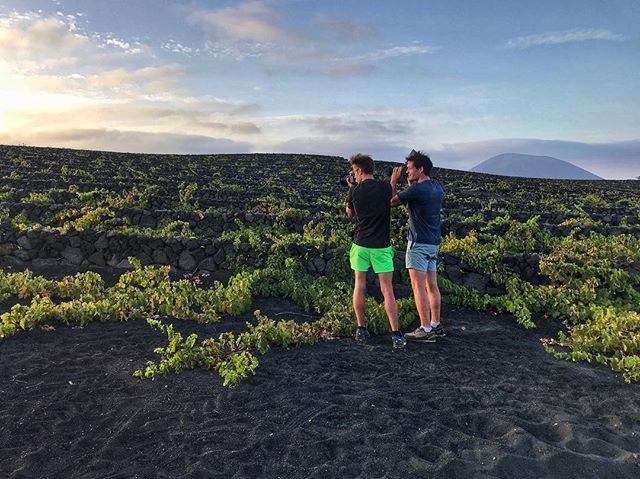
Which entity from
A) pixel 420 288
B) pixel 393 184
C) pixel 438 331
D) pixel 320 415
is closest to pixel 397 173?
pixel 393 184

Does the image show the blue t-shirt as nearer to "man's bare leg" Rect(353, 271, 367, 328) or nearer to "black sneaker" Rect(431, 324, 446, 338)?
"man's bare leg" Rect(353, 271, 367, 328)

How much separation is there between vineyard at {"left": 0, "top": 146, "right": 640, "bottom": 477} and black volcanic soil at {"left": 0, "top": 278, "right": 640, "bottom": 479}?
182 mm

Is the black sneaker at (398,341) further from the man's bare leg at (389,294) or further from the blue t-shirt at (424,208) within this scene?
the blue t-shirt at (424,208)

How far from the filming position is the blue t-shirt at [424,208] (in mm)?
6727

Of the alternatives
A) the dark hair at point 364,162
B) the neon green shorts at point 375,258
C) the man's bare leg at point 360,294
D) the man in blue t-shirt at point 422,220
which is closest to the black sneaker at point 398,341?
the man in blue t-shirt at point 422,220

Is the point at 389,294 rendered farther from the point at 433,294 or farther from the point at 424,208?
the point at 424,208

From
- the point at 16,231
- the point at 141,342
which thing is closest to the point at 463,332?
the point at 141,342

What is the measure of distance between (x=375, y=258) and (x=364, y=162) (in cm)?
137

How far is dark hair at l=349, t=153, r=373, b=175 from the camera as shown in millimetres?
6695

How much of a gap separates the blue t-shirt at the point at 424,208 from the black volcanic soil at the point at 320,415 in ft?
5.45

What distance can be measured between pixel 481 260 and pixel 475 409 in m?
5.83

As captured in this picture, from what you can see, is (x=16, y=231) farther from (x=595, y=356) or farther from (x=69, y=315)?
(x=595, y=356)

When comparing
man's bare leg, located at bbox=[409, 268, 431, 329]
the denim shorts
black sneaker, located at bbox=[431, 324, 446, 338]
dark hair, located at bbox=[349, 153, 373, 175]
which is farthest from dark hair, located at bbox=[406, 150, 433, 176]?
black sneaker, located at bbox=[431, 324, 446, 338]

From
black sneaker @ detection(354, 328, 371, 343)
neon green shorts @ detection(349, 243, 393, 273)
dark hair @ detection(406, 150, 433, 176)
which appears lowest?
black sneaker @ detection(354, 328, 371, 343)
